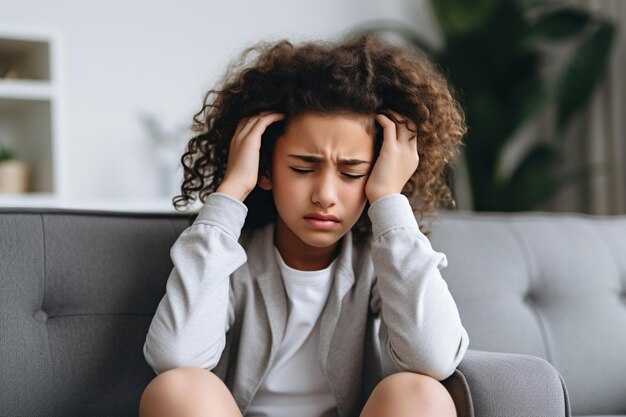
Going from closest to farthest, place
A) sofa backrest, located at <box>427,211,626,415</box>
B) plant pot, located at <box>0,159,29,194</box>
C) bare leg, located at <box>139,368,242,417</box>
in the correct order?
bare leg, located at <box>139,368,242,417</box>, sofa backrest, located at <box>427,211,626,415</box>, plant pot, located at <box>0,159,29,194</box>

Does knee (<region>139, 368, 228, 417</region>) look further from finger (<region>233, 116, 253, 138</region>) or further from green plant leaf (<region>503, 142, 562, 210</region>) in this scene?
green plant leaf (<region>503, 142, 562, 210</region>)

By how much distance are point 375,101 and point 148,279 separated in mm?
473

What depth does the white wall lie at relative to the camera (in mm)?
3146

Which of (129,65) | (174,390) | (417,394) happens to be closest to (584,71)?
(129,65)

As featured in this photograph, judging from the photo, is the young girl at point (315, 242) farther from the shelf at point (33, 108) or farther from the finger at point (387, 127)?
the shelf at point (33, 108)

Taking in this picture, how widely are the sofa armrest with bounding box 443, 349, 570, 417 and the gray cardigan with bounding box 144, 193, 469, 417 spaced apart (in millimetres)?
35

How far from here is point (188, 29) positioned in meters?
3.34

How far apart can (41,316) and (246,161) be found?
400mm

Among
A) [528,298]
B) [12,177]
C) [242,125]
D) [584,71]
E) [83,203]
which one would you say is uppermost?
[242,125]

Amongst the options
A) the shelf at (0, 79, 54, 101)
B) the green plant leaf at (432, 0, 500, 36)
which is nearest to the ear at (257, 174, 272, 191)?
the shelf at (0, 79, 54, 101)

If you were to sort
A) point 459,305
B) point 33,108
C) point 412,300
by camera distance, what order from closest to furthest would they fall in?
point 412,300 < point 459,305 < point 33,108

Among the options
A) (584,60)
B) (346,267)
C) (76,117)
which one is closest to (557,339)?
(346,267)

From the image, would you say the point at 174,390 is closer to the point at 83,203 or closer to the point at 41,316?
the point at 41,316

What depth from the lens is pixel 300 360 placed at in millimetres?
1266
